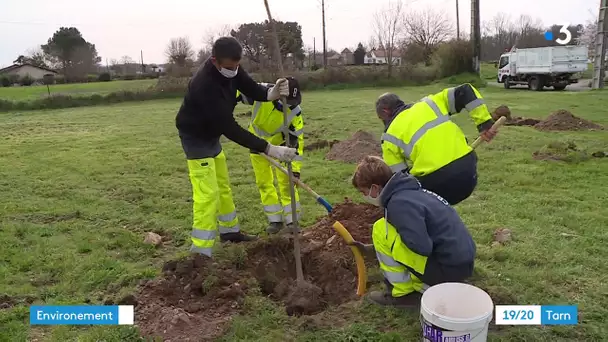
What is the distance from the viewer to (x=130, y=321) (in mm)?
3600

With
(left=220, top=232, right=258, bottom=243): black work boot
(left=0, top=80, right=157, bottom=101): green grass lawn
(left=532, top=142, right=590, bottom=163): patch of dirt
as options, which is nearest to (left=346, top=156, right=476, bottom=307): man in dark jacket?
(left=220, top=232, right=258, bottom=243): black work boot

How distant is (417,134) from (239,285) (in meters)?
1.87

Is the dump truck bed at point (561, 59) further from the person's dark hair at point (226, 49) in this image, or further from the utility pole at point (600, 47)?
the person's dark hair at point (226, 49)

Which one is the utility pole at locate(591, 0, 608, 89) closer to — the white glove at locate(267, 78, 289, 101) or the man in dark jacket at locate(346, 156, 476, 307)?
the white glove at locate(267, 78, 289, 101)

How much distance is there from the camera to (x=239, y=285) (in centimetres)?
403

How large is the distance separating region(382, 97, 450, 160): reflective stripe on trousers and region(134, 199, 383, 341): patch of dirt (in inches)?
46.4

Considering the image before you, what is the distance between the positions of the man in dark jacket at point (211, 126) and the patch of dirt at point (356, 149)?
4614 mm

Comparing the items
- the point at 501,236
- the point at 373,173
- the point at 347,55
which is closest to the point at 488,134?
the point at 501,236

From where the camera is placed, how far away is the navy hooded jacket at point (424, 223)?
306cm

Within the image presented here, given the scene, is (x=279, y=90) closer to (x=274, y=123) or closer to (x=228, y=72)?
(x=228, y=72)

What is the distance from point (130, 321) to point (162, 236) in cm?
215

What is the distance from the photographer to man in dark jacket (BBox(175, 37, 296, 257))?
4.16m

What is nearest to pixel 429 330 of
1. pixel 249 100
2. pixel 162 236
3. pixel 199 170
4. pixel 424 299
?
pixel 424 299

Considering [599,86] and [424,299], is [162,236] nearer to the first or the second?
[424,299]
